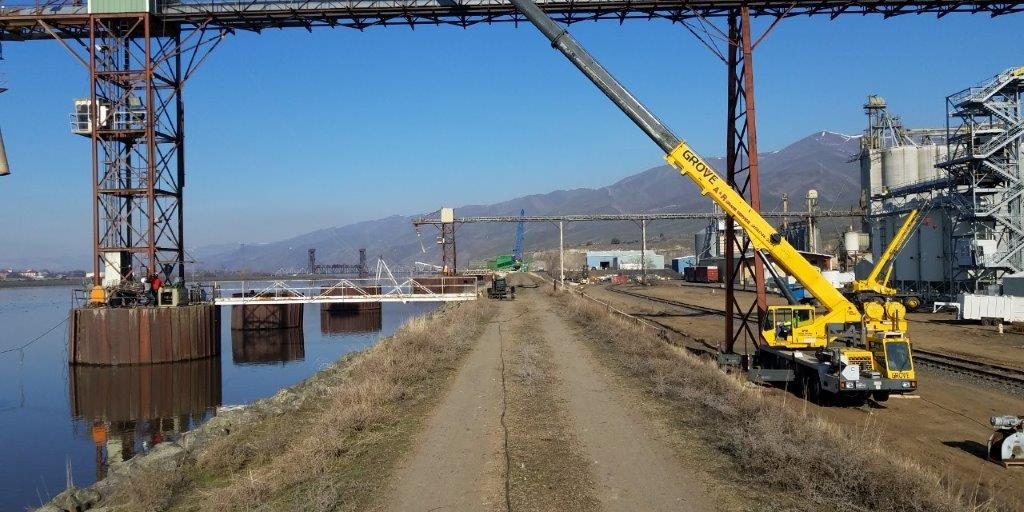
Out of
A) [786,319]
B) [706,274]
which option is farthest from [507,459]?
[706,274]

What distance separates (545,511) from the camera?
8.71 m

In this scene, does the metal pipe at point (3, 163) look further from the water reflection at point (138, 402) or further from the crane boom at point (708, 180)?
the crane boom at point (708, 180)

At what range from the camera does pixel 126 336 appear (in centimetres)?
3500

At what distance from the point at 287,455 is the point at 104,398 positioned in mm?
21621

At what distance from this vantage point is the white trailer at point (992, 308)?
1475 inches

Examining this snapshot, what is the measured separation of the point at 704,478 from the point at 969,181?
44.1 m

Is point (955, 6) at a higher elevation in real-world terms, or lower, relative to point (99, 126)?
higher

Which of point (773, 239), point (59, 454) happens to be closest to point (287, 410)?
point (59, 454)

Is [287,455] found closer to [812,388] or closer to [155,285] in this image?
[812,388]

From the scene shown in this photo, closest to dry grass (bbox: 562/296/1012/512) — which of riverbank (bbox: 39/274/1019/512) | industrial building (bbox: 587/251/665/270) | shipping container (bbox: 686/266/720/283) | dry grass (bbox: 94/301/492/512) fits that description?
riverbank (bbox: 39/274/1019/512)

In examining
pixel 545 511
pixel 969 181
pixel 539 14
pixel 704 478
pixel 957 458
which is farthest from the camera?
pixel 969 181

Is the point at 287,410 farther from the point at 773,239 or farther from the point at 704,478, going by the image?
the point at 773,239

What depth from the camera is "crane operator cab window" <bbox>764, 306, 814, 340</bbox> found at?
1994 centimetres

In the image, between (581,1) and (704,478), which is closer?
(704,478)
